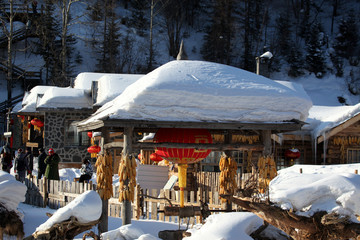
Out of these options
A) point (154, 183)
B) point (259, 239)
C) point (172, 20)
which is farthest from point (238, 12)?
point (259, 239)

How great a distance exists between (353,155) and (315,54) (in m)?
24.9

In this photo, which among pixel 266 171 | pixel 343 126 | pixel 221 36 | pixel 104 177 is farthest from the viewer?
pixel 221 36

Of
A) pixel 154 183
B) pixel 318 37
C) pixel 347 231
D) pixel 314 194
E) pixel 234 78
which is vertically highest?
pixel 318 37

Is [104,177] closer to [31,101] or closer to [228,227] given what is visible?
[228,227]

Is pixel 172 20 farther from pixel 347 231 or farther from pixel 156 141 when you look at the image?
pixel 347 231

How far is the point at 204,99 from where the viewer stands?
8094 millimetres

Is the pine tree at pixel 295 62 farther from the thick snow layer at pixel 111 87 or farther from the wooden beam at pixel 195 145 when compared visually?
the wooden beam at pixel 195 145

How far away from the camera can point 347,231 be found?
3852mm

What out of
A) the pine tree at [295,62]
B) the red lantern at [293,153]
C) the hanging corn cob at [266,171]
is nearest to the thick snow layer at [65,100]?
the red lantern at [293,153]

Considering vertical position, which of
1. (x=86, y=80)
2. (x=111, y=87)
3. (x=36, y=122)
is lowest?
(x=36, y=122)

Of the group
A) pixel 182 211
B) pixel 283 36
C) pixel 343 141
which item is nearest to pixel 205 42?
pixel 283 36

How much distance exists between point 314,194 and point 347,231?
40 centimetres

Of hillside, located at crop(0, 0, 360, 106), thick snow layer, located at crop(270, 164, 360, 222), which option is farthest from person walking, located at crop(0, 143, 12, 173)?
hillside, located at crop(0, 0, 360, 106)

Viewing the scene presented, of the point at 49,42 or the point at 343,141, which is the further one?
the point at 49,42
